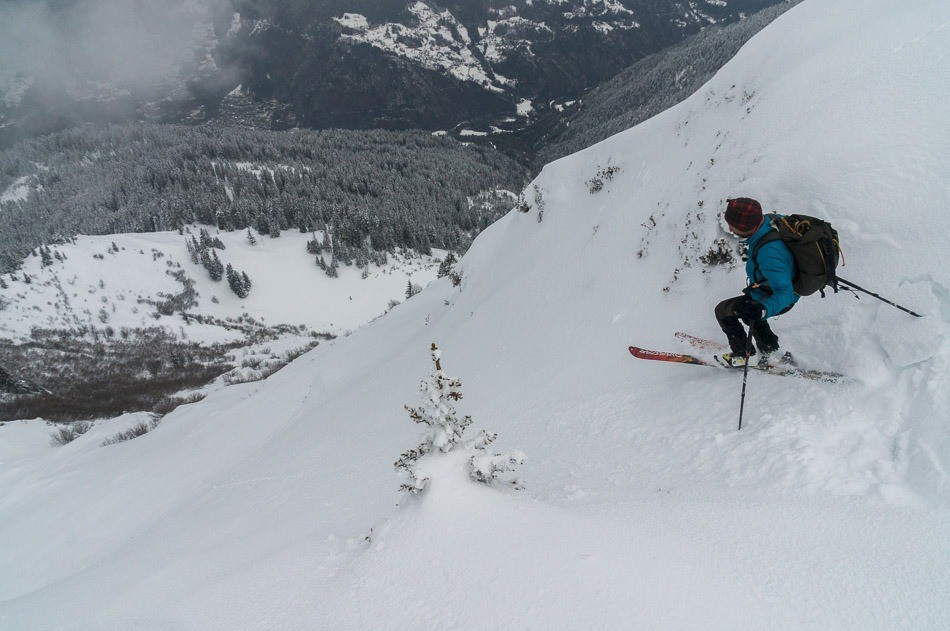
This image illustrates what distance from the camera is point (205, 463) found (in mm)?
13484

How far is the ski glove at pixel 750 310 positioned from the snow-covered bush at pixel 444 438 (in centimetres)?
313

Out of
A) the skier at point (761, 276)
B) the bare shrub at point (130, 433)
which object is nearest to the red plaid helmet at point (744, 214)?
the skier at point (761, 276)

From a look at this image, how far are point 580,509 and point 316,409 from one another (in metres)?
11.7

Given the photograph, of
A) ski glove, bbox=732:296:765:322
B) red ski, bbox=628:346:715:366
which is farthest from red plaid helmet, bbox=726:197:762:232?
red ski, bbox=628:346:715:366

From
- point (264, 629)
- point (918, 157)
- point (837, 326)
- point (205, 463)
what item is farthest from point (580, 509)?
point (205, 463)

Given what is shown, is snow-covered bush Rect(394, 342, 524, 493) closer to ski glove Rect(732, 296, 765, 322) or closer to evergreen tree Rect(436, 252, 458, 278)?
ski glove Rect(732, 296, 765, 322)

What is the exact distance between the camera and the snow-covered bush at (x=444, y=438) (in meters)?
4.22

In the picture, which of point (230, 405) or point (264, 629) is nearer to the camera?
point (264, 629)

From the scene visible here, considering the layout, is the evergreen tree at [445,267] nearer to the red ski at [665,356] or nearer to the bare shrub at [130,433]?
the bare shrub at [130,433]

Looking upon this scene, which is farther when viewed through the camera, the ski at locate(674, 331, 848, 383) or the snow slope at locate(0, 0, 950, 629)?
the ski at locate(674, 331, 848, 383)

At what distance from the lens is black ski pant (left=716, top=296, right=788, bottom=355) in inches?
204

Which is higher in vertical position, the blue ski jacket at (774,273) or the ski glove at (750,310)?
the blue ski jacket at (774,273)

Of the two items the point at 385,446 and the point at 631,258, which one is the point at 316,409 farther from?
the point at 631,258

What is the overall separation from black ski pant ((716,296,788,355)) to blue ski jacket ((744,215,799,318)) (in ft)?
1.27
